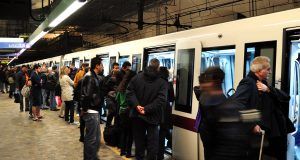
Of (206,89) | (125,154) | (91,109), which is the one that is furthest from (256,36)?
(125,154)

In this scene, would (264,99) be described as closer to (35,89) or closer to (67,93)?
(67,93)

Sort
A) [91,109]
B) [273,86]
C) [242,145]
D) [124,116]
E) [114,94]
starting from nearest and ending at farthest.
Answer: [242,145]
[273,86]
[91,109]
[124,116]
[114,94]

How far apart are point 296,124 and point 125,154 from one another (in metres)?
3.39

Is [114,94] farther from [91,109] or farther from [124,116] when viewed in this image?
[91,109]

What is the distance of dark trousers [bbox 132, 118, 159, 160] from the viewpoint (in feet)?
18.9

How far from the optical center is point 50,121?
36.4 ft

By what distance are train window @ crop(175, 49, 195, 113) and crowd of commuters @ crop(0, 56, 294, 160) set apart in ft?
0.49

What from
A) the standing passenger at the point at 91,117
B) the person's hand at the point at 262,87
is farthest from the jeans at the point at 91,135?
the person's hand at the point at 262,87

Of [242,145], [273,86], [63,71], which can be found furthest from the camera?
[63,71]

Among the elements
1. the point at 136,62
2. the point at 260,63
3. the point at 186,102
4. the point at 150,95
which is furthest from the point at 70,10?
the point at 260,63

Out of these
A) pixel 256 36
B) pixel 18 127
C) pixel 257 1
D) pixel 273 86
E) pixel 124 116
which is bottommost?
pixel 18 127

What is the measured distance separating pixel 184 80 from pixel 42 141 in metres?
3.74

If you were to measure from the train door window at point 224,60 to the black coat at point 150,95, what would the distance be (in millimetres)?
671

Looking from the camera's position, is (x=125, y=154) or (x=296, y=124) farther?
(x=125, y=154)
